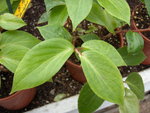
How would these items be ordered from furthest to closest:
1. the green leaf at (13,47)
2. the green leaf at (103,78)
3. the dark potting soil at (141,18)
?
1. the dark potting soil at (141,18)
2. the green leaf at (13,47)
3. the green leaf at (103,78)

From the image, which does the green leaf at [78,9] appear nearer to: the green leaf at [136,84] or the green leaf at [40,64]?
the green leaf at [40,64]

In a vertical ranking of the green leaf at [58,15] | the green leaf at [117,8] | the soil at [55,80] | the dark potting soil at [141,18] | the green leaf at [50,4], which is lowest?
the soil at [55,80]

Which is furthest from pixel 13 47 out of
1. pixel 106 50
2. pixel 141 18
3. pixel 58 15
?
pixel 141 18

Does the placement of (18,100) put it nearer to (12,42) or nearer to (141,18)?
(12,42)

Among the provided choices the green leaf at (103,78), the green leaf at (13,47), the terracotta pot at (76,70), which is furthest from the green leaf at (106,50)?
the terracotta pot at (76,70)

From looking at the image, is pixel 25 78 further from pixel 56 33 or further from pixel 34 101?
pixel 34 101

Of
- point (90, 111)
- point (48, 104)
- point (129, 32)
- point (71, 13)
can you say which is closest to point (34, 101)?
point (48, 104)

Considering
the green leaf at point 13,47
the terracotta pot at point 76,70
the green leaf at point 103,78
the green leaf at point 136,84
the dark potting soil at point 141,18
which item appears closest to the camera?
the green leaf at point 103,78
